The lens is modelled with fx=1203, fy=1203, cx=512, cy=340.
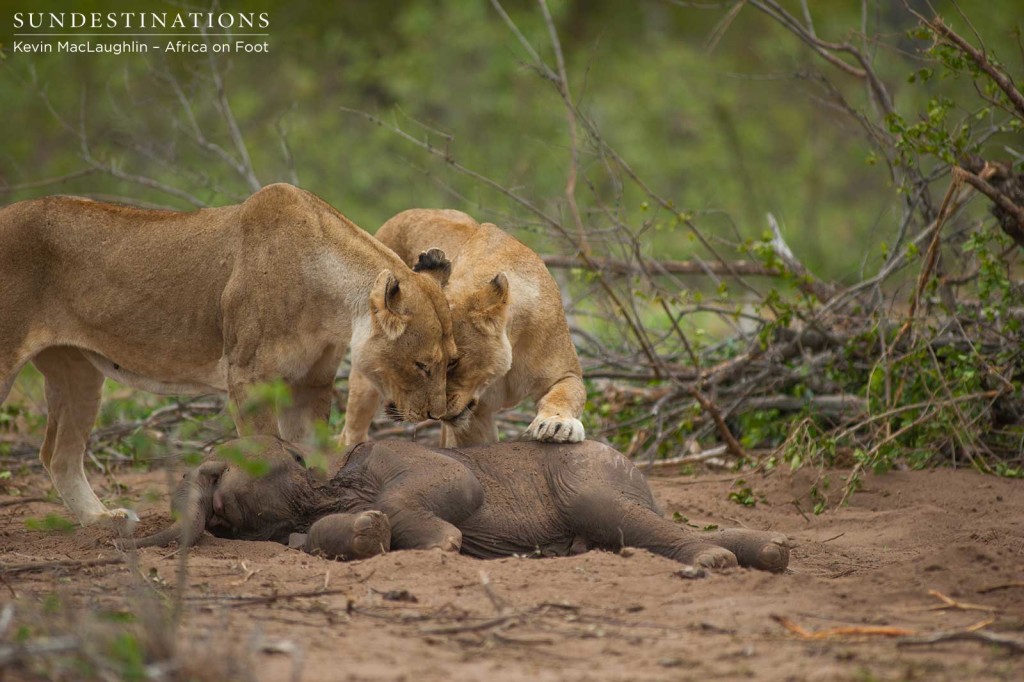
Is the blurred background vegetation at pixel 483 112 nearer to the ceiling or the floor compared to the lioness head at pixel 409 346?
nearer to the ceiling

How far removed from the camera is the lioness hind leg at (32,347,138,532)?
6426mm

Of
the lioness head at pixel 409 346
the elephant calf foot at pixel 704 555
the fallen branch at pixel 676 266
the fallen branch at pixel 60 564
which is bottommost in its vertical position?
the fallen branch at pixel 60 564

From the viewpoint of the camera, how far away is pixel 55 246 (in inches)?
243

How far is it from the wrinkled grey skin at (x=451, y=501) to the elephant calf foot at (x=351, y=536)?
0.03 m

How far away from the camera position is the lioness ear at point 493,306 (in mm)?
5547

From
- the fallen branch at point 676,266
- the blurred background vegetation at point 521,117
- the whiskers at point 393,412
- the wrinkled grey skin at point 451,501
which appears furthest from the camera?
the blurred background vegetation at point 521,117

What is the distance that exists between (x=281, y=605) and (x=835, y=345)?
15.9 feet

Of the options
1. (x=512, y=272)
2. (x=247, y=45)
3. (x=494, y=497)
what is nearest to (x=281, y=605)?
(x=494, y=497)

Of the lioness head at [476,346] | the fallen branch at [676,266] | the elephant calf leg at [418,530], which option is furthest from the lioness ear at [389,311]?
the fallen branch at [676,266]

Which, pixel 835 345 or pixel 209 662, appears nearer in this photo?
pixel 209 662

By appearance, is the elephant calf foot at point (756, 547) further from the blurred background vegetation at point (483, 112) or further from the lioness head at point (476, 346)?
the blurred background vegetation at point (483, 112)

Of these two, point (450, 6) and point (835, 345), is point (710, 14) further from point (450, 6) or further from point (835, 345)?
point (835, 345)

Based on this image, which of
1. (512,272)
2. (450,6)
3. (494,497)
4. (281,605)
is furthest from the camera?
(450,6)

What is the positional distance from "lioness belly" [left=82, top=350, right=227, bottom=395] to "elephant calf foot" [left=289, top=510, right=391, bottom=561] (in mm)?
1558
